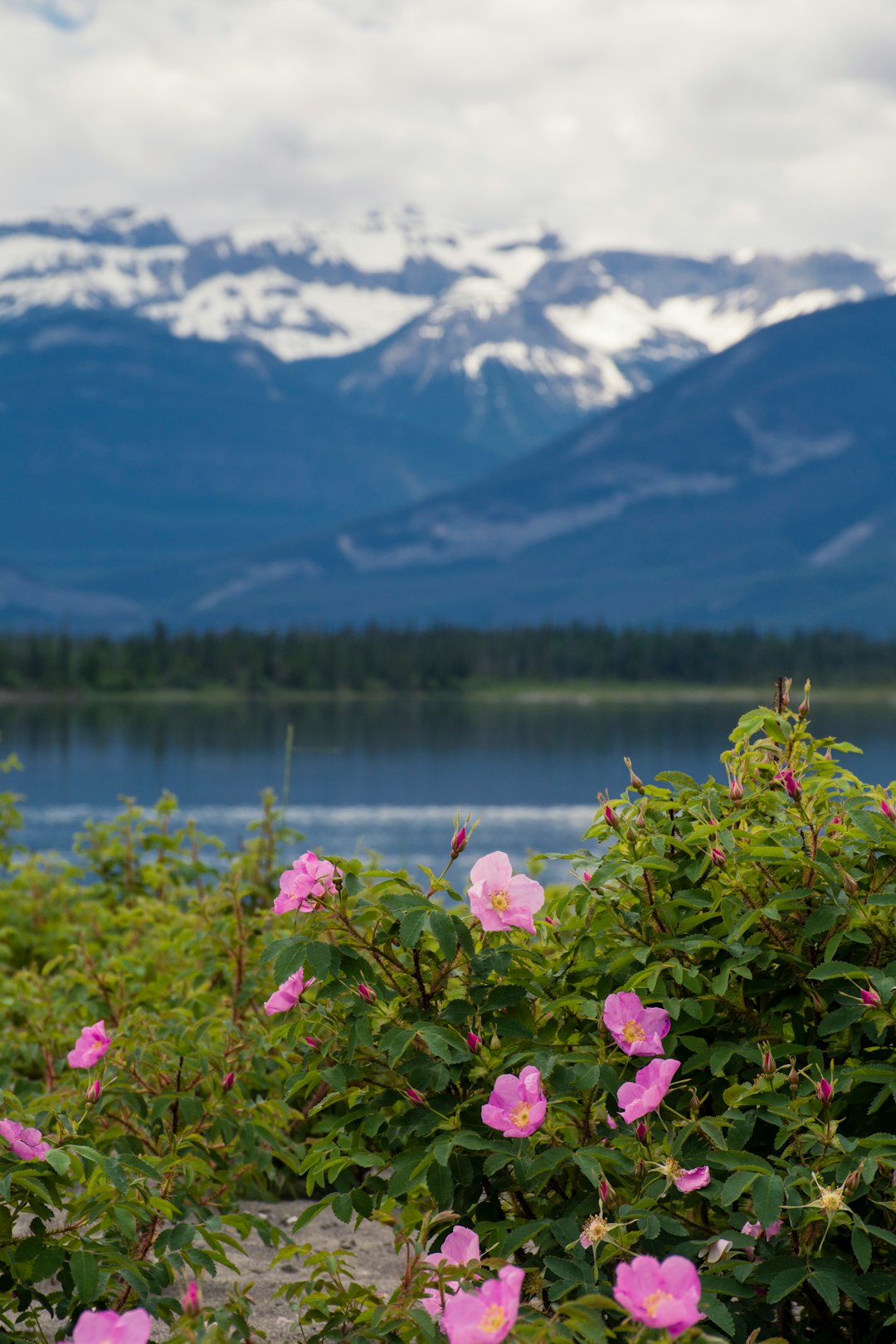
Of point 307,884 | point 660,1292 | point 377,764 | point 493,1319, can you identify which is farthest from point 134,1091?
point 377,764

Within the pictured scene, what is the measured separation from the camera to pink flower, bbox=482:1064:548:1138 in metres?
3.94

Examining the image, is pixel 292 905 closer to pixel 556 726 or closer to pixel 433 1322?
pixel 433 1322

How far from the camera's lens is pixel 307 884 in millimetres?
4258

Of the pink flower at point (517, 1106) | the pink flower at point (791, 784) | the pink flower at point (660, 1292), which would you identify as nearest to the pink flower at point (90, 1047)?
the pink flower at point (517, 1106)

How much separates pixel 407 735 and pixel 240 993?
12976 cm

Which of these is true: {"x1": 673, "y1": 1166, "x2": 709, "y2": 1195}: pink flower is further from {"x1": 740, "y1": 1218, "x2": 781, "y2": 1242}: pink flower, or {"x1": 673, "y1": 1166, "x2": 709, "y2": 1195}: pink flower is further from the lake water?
the lake water

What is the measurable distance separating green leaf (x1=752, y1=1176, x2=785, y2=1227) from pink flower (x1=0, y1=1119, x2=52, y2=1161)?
1.83 metres

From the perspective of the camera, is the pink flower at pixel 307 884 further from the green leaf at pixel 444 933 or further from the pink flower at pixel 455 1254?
the pink flower at pixel 455 1254

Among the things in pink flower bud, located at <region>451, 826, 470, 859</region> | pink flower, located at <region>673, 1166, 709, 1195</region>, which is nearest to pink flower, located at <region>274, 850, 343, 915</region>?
pink flower bud, located at <region>451, 826, 470, 859</region>

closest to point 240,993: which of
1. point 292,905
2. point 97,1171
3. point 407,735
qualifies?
point 97,1171

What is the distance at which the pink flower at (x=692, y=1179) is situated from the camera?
3846mm

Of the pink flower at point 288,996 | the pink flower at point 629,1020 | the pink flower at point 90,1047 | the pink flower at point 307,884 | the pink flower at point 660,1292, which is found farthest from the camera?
the pink flower at point 90,1047

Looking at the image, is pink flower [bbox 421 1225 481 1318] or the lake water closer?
pink flower [bbox 421 1225 481 1318]

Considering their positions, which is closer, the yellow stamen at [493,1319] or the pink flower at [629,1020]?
the yellow stamen at [493,1319]
